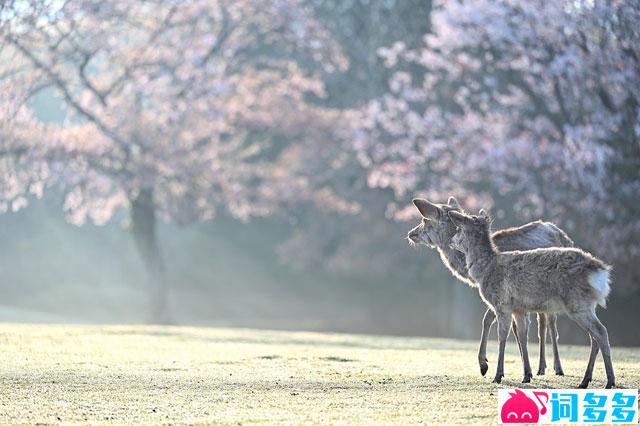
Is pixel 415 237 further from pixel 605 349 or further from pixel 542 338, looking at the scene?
pixel 605 349

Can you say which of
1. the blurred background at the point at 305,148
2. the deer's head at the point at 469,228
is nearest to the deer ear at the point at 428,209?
the deer's head at the point at 469,228

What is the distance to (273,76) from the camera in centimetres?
3525

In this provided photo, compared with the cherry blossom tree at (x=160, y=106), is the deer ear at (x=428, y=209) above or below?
below

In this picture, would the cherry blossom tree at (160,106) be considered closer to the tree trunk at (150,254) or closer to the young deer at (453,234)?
the tree trunk at (150,254)

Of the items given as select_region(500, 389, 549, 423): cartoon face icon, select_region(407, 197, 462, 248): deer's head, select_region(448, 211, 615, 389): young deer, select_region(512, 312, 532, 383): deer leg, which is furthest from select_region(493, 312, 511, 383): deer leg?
select_region(500, 389, 549, 423): cartoon face icon

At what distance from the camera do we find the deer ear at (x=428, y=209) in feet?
38.4

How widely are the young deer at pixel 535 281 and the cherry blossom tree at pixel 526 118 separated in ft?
34.6

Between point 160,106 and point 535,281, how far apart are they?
2446 cm

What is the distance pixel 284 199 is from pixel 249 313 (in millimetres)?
8467

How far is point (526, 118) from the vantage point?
29.0 m

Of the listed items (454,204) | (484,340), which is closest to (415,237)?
(454,204)

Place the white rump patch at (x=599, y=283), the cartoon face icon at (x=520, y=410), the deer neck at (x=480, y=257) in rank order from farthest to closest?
the deer neck at (x=480, y=257)
the white rump patch at (x=599, y=283)
the cartoon face icon at (x=520, y=410)

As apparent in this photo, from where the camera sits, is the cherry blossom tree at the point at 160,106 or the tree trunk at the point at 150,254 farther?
the tree trunk at the point at 150,254

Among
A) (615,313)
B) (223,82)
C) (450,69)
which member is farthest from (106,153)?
(615,313)
